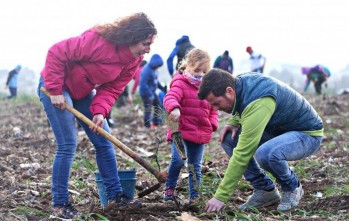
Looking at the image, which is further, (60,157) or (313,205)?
(313,205)

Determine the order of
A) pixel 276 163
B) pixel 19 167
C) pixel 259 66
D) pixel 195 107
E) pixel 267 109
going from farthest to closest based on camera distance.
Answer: pixel 259 66 → pixel 19 167 → pixel 195 107 → pixel 276 163 → pixel 267 109

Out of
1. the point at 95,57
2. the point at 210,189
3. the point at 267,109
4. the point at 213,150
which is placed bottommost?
the point at 213,150

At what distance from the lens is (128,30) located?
183 inches

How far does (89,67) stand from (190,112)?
125 cm

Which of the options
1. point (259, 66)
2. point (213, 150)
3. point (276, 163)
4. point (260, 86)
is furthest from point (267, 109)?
point (259, 66)

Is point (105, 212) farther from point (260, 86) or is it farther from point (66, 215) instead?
point (260, 86)

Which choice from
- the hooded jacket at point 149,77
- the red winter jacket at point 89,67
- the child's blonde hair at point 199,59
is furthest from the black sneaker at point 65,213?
the hooded jacket at point 149,77

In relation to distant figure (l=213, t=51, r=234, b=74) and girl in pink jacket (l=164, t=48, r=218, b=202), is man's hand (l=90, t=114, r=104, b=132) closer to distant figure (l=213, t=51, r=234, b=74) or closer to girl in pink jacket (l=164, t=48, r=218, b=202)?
girl in pink jacket (l=164, t=48, r=218, b=202)

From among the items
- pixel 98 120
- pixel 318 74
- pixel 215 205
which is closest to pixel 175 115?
pixel 98 120

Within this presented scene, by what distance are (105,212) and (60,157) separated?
0.59 metres

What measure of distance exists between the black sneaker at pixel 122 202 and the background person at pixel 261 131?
70 centimetres

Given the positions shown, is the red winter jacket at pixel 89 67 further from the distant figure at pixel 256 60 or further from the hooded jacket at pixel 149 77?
the distant figure at pixel 256 60

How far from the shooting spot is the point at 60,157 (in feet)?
15.4

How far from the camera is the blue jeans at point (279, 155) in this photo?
4836 millimetres
